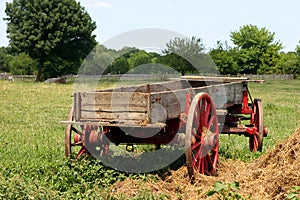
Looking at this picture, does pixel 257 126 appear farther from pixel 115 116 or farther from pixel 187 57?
pixel 187 57

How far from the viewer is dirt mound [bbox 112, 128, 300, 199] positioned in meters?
5.73

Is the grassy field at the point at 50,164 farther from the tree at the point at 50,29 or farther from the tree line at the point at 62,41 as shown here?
the tree at the point at 50,29

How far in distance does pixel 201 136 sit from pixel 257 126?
288 centimetres

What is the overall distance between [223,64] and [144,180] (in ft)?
185

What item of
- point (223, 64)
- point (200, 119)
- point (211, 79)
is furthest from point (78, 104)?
point (223, 64)

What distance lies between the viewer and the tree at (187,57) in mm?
41109

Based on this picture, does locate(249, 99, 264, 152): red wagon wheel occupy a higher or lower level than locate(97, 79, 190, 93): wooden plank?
lower

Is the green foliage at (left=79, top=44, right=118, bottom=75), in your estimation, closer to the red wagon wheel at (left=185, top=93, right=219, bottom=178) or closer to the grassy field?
the grassy field

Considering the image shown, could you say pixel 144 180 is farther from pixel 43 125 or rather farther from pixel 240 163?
pixel 43 125

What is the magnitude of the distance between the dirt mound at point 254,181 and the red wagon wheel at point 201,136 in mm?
246

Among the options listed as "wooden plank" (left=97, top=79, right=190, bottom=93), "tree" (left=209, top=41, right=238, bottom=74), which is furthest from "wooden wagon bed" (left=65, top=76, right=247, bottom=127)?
"tree" (left=209, top=41, right=238, bottom=74)

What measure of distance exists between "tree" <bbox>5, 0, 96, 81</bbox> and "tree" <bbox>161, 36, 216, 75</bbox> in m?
10.6

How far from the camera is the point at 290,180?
568 cm

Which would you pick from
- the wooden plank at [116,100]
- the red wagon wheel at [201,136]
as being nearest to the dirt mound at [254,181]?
the red wagon wheel at [201,136]
